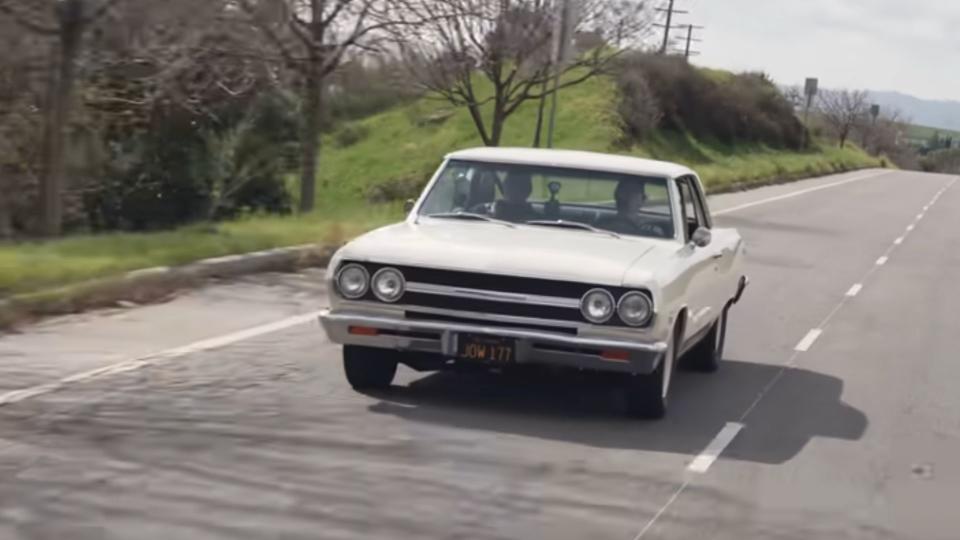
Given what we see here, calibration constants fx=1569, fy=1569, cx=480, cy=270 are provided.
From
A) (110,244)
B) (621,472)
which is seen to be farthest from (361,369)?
(110,244)

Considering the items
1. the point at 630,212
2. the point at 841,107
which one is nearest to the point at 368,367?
the point at 630,212

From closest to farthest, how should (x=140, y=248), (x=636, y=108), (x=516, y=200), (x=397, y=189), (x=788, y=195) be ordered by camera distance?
(x=516, y=200) → (x=140, y=248) → (x=397, y=189) → (x=788, y=195) → (x=636, y=108)

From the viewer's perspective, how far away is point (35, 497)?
6340mm

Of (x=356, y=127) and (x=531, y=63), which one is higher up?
(x=531, y=63)

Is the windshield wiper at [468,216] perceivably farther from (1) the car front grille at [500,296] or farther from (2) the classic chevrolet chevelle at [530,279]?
(1) the car front grille at [500,296]

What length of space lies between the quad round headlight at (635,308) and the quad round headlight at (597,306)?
0.05 meters

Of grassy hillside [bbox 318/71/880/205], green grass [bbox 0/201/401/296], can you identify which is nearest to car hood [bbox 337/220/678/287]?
green grass [bbox 0/201/401/296]

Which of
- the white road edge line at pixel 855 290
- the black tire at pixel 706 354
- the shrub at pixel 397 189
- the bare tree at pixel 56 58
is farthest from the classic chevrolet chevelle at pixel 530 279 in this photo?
the shrub at pixel 397 189

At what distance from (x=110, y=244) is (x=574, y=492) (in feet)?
27.9

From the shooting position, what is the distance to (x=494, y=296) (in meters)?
8.38

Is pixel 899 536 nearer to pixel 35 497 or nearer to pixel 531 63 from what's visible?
pixel 35 497

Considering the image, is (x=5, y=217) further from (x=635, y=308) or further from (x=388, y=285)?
(x=635, y=308)

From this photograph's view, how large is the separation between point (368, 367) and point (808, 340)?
19.0ft

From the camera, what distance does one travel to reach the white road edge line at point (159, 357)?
849 cm
